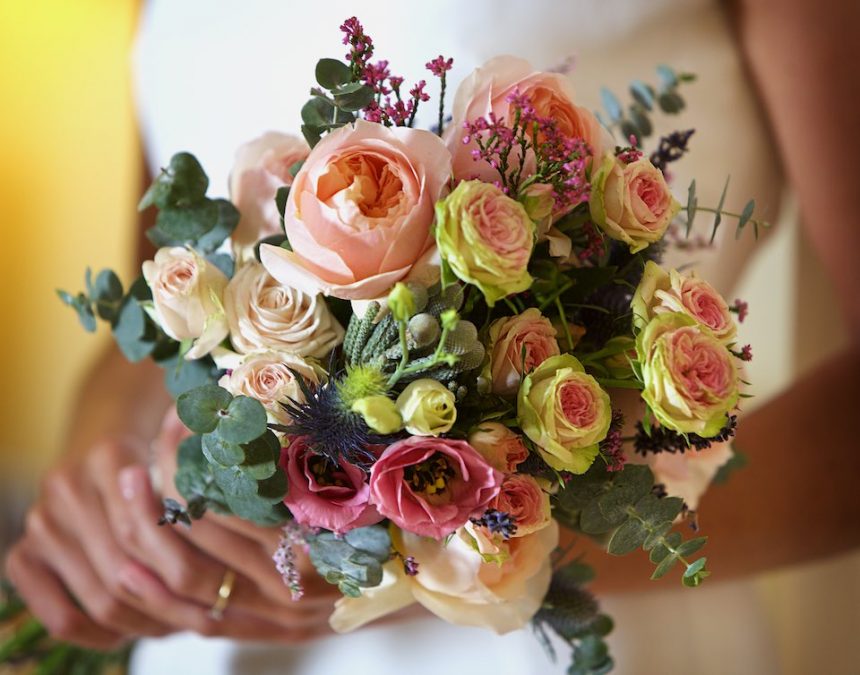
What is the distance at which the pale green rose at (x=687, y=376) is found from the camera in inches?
12.4

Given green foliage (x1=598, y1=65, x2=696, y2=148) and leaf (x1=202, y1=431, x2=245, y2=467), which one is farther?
green foliage (x1=598, y1=65, x2=696, y2=148)

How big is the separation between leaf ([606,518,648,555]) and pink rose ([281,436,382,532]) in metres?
0.13

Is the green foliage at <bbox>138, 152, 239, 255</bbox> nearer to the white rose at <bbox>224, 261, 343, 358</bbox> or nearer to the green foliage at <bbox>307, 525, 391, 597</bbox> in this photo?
the white rose at <bbox>224, 261, 343, 358</bbox>

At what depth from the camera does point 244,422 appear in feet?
1.14

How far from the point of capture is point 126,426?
935 mm

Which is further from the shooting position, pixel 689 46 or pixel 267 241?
pixel 689 46

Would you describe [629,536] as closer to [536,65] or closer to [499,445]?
[499,445]

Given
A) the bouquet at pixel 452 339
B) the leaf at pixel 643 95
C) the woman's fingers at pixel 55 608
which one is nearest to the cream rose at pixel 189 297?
the bouquet at pixel 452 339

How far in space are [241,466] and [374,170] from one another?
0.51 ft

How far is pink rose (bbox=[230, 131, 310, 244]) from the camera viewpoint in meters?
0.45

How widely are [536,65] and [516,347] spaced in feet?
1.37

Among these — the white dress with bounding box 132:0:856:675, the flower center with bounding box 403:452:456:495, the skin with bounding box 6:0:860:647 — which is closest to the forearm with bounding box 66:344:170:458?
the skin with bounding box 6:0:860:647

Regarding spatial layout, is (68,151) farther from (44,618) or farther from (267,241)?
(267,241)

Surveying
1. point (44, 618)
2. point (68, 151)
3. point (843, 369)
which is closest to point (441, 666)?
point (44, 618)
